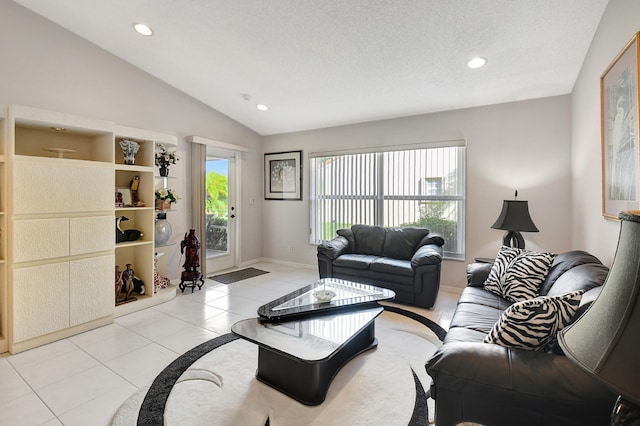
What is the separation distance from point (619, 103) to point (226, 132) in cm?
476

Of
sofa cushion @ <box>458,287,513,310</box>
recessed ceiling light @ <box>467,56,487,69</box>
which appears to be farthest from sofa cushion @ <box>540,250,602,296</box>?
recessed ceiling light @ <box>467,56,487,69</box>

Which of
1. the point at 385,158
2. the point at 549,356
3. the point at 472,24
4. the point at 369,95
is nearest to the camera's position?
the point at 549,356

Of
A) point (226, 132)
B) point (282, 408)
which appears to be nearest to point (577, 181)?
point (282, 408)

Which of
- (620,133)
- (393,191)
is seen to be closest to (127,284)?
(393,191)

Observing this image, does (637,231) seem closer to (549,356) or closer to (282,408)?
(549,356)

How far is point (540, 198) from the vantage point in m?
3.64

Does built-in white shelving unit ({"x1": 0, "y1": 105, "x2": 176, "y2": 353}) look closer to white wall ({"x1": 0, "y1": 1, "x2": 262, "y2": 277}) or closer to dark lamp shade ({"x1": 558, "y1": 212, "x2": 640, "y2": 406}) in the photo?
white wall ({"x1": 0, "y1": 1, "x2": 262, "y2": 277})

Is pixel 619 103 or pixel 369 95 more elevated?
pixel 369 95

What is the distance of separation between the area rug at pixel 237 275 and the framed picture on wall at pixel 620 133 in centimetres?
432

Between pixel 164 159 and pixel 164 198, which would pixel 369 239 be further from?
pixel 164 159

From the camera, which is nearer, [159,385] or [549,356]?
[549,356]

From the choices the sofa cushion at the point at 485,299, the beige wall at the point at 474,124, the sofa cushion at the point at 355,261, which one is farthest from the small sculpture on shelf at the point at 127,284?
the sofa cushion at the point at 485,299

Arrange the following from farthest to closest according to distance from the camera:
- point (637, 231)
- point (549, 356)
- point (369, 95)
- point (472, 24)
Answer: point (369, 95), point (472, 24), point (549, 356), point (637, 231)

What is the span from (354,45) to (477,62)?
1241 millimetres
